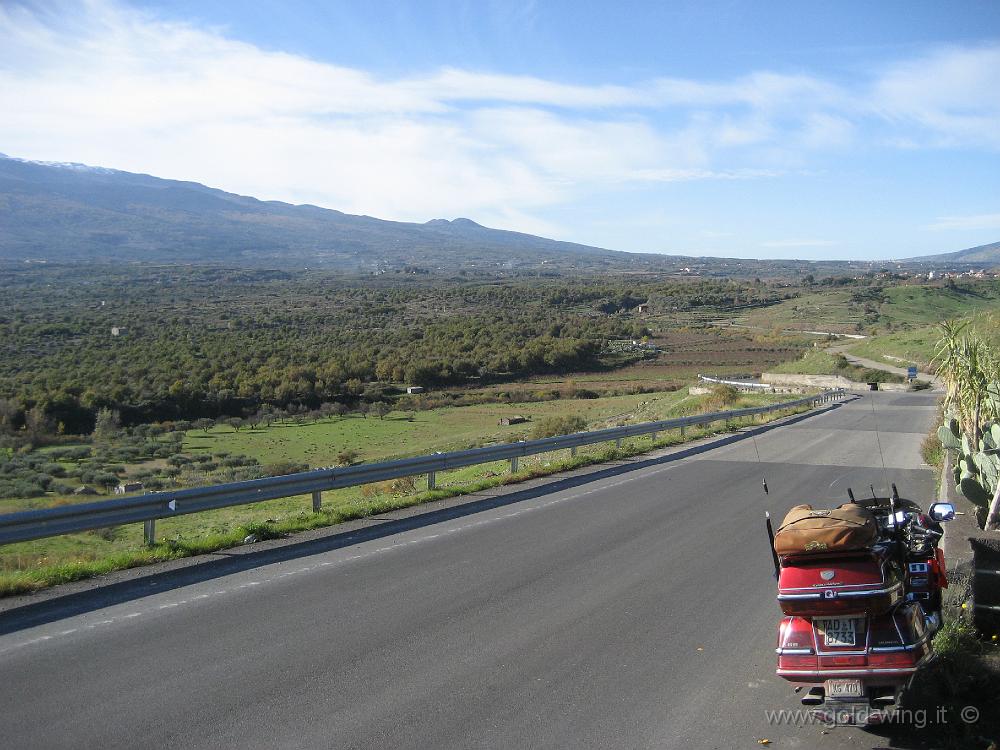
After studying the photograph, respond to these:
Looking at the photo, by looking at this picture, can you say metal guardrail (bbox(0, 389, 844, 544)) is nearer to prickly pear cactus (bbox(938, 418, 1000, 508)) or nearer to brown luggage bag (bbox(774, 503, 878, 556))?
brown luggage bag (bbox(774, 503, 878, 556))

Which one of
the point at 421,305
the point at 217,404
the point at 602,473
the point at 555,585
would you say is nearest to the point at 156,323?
the point at 217,404

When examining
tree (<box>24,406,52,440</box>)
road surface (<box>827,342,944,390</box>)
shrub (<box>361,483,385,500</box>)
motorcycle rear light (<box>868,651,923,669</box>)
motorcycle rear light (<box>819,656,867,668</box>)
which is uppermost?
motorcycle rear light (<box>868,651,923,669</box>)

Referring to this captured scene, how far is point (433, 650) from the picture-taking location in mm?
6387

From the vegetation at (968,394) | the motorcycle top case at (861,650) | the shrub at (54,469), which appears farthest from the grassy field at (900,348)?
the motorcycle top case at (861,650)

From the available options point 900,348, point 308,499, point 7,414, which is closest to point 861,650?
point 308,499

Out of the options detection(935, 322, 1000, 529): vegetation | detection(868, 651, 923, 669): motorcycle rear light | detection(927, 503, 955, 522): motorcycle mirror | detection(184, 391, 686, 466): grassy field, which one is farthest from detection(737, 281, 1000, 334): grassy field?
detection(868, 651, 923, 669): motorcycle rear light

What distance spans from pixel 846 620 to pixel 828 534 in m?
0.47

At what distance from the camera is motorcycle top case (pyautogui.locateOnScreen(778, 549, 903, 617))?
4.70 m

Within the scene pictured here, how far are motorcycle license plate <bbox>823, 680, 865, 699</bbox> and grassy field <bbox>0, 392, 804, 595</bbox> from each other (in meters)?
6.93

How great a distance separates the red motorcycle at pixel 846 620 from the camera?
463cm

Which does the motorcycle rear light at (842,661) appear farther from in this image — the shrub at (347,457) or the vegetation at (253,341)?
the vegetation at (253,341)

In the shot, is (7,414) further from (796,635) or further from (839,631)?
(839,631)

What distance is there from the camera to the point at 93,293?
302ft

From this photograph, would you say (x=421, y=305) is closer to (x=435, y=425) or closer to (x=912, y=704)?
(x=435, y=425)
